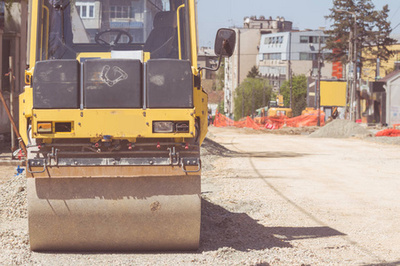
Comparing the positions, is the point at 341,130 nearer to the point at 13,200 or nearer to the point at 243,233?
the point at 13,200

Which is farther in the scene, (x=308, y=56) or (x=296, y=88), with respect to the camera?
(x=308, y=56)

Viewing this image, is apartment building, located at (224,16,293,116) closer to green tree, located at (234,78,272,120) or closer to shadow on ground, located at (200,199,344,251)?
green tree, located at (234,78,272,120)

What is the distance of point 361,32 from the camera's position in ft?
279

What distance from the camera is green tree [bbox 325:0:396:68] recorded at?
8412 centimetres

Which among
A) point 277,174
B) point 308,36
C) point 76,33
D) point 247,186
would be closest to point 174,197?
point 76,33

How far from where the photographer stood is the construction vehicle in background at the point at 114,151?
26.4 feet

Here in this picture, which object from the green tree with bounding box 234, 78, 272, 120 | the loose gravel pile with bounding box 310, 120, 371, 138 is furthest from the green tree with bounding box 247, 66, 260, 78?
the loose gravel pile with bounding box 310, 120, 371, 138

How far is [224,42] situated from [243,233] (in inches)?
126

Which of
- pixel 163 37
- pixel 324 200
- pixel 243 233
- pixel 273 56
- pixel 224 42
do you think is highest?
pixel 273 56

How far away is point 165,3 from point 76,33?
1.18 m

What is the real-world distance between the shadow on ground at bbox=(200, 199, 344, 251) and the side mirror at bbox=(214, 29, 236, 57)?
2366 mm

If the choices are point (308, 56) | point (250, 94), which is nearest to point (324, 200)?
point (250, 94)

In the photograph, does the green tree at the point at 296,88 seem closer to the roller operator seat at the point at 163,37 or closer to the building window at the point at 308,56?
the building window at the point at 308,56

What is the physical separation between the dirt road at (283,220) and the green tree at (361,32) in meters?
63.2
